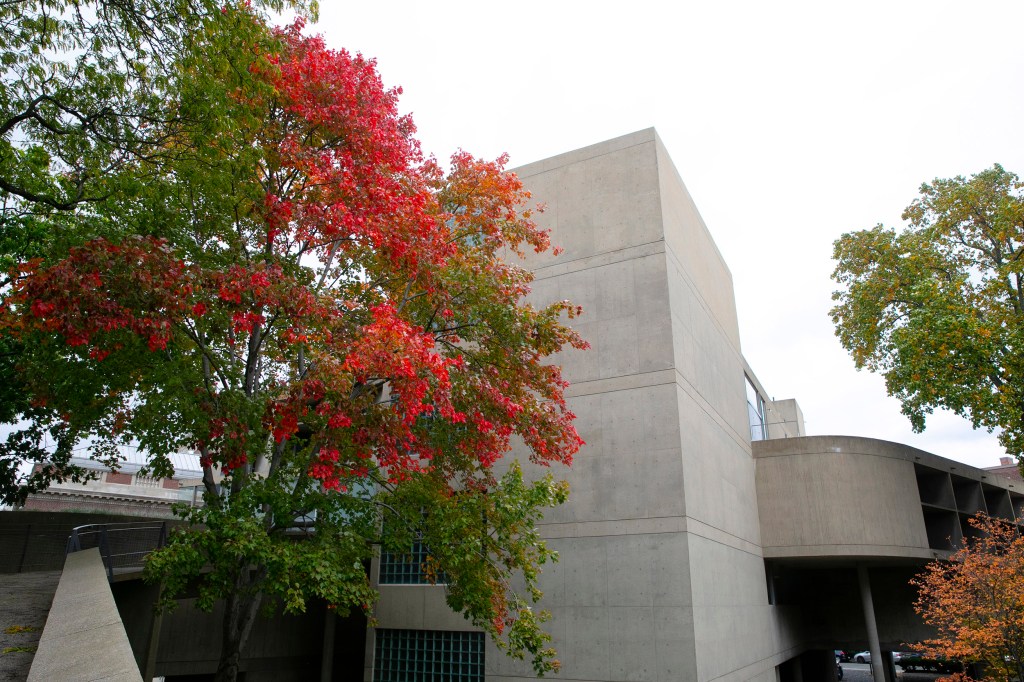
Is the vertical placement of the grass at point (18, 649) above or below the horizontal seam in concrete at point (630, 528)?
below

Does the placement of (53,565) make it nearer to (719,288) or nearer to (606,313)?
(606,313)

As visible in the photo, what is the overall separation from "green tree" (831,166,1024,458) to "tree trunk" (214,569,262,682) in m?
20.6

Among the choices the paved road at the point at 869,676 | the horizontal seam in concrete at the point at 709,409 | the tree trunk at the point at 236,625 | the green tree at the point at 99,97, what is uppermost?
the green tree at the point at 99,97

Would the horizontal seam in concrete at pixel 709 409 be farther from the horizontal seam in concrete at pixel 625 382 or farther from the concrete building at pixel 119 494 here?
the concrete building at pixel 119 494

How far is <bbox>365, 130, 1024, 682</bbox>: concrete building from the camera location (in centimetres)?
1479

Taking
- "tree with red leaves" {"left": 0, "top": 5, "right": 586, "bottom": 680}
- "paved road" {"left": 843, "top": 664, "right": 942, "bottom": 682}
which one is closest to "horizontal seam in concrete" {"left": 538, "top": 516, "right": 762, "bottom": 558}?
"tree with red leaves" {"left": 0, "top": 5, "right": 586, "bottom": 680}

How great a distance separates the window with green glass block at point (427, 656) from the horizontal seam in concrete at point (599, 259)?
936cm

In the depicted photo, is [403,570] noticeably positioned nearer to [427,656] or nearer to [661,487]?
[427,656]

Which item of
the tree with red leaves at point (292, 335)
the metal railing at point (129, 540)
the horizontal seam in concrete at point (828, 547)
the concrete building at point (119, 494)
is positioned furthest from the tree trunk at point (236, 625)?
the concrete building at point (119, 494)

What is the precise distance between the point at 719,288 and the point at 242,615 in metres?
18.4

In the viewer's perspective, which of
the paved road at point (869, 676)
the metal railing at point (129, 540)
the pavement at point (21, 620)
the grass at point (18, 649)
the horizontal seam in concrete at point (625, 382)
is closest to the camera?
the pavement at point (21, 620)

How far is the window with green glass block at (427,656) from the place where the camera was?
1631cm

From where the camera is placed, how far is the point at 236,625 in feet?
37.2

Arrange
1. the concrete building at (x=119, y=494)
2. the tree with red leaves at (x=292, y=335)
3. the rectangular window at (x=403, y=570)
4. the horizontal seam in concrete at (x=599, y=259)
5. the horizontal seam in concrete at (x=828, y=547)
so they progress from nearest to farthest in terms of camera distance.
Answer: the tree with red leaves at (x=292, y=335) → the horizontal seam in concrete at (x=599, y=259) → the rectangular window at (x=403, y=570) → the horizontal seam in concrete at (x=828, y=547) → the concrete building at (x=119, y=494)
